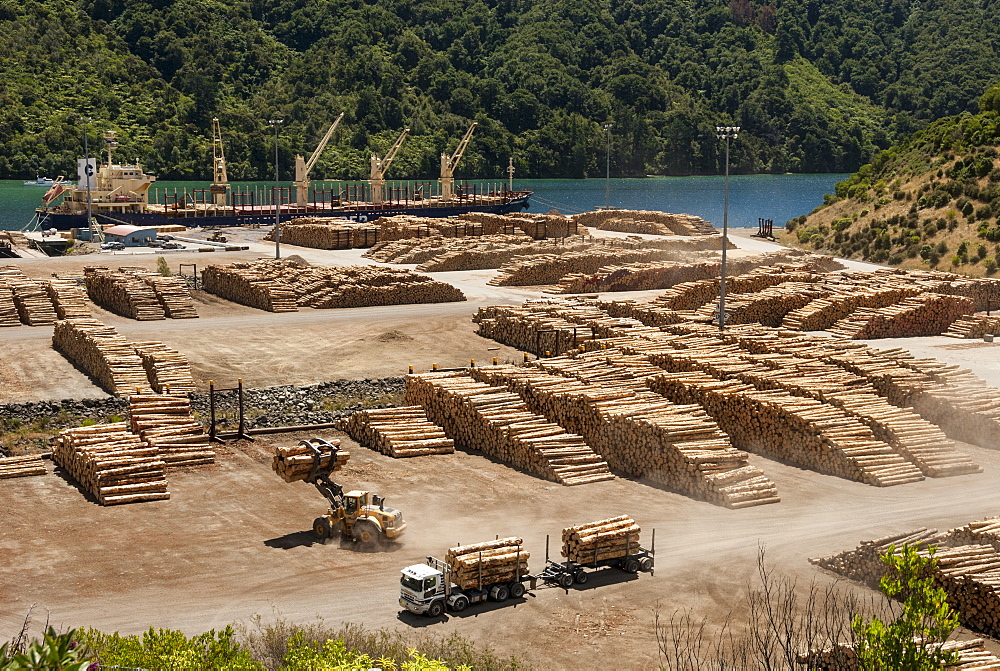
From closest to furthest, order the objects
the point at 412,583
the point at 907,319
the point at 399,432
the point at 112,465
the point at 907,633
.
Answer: the point at 907,633 → the point at 412,583 → the point at 112,465 → the point at 399,432 → the point at 907,319

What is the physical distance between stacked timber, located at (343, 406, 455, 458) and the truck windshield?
12545mm

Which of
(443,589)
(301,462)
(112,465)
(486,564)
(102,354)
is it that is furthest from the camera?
(102,354)

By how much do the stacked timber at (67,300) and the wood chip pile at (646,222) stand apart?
51481 millimetres

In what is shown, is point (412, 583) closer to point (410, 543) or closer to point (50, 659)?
point (410, 543)

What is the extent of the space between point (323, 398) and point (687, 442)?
16.0 m

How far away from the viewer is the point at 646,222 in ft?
344

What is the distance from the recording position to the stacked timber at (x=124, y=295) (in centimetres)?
6194

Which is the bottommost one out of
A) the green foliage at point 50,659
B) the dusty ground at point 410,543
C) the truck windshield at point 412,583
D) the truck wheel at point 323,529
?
the dusty ground at point 410,543

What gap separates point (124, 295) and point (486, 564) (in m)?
41.9

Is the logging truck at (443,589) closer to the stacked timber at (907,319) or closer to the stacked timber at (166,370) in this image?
the stacked timber at (166,370)

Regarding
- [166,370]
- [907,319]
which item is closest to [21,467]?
[166,370]

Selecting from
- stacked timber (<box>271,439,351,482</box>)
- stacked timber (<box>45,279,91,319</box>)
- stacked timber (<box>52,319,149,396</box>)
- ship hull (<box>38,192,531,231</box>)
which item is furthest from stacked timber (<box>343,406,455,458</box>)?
ship hull (<box>38,192,531,231</box>)

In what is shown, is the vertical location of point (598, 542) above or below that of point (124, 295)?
below

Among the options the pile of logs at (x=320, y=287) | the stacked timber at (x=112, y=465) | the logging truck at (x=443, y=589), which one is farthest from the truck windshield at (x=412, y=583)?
the pile of logs at (x=320, y=287)
